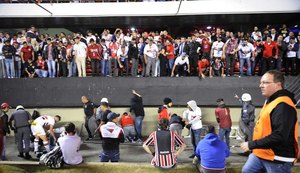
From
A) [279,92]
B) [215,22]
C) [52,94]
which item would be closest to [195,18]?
[215,22]

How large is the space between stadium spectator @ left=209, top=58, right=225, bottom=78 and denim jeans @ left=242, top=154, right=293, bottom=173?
32.7 feet

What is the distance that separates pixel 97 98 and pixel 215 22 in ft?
28.9

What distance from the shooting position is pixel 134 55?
44.8 feet

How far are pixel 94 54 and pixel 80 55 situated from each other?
614mm

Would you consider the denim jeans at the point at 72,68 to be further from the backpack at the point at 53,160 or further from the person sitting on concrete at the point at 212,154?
the person sitting on concrete at the point at 212,154

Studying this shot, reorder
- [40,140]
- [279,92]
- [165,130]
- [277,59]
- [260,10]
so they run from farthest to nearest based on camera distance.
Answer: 1. [260,10]
2. [277,59]
3. [40,140]
4. [165,130]
5. [279,92]

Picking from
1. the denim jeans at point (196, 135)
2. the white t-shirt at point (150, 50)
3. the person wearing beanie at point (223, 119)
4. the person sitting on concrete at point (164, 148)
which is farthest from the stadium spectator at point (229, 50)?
the person sitting on concrete at point (164, 148)

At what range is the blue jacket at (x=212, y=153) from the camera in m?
5.69

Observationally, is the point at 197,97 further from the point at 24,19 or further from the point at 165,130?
the point at 24,19

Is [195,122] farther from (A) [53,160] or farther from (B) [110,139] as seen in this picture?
(A) [53,160]

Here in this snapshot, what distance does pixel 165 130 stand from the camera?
6.51 meters

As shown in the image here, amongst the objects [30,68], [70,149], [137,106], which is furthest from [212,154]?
[30,68]

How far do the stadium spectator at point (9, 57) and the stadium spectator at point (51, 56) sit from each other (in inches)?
56.1

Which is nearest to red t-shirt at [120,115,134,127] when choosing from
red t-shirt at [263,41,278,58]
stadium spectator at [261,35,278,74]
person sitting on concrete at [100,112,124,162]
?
person sitting on concrete at [100,112,124,162]
